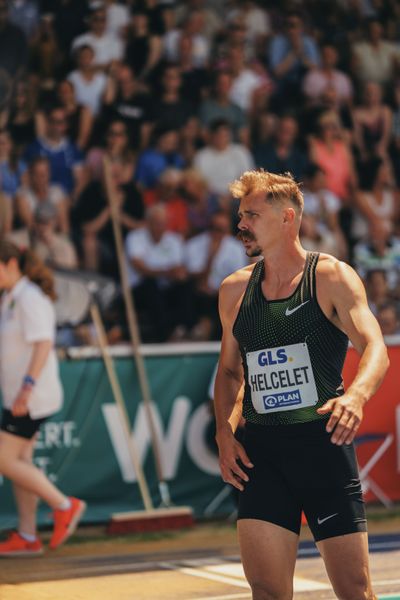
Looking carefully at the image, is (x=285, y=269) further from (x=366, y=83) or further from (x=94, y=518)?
(x=366, y=83)

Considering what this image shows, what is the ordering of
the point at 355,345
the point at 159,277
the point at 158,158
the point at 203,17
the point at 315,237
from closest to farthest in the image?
the point at 355,345 → the point at 159,277 → the point at 158,158 → the point at 315,237 → the point at 203,17

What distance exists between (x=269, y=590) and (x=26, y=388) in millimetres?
4813

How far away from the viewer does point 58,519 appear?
10.0 meters

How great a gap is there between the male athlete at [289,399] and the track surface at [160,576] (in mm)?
2607

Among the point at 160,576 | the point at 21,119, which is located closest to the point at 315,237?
the point at 21,119

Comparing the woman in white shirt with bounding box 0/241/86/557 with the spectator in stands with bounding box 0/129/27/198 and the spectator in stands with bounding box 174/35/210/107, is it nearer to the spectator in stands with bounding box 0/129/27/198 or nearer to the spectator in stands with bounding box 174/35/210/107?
the spectator in stands with bounding box 0/129/27/198

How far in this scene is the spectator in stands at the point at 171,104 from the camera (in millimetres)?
14539

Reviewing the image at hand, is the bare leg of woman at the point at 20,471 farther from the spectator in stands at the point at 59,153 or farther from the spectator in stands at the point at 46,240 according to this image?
the spectator in stands at the point at 59,153

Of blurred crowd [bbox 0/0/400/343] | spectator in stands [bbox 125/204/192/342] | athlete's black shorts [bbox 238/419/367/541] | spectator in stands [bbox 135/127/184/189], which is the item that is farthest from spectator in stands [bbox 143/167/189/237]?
athlete's black shorts [bbox 238/419/367/541]

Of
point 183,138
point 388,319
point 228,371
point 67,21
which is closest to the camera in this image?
point 228,371

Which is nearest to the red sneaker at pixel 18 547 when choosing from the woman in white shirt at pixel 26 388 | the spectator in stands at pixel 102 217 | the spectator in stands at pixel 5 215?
the woman in white shirt at pixel 26 388

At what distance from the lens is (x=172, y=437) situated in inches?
455

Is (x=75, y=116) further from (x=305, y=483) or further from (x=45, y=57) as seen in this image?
(x=305, y=483)

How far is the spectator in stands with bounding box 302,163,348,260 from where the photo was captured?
48.8 ft
